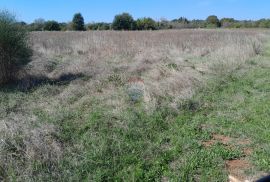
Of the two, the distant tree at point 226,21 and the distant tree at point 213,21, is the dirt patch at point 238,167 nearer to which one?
the distant tree at point 213,21

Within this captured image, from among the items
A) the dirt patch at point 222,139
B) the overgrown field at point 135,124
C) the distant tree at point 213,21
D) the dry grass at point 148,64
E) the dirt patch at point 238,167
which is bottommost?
the dirt patch at point 238,167

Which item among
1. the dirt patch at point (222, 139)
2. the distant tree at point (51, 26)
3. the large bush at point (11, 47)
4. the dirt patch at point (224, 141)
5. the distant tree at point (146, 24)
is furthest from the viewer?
the distant tree at point (146, 24)

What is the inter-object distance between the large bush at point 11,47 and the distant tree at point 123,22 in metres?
36.4

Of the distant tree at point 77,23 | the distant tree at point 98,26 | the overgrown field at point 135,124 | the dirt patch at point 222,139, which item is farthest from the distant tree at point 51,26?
the dirt patch at point 222,139

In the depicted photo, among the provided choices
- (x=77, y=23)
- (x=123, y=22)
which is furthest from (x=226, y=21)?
(x=77, y=23)

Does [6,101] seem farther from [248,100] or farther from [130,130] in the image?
[248,100]

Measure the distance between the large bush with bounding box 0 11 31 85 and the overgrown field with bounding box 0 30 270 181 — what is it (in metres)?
0.42

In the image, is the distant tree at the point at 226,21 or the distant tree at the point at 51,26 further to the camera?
the distant tree at the point at 226,21

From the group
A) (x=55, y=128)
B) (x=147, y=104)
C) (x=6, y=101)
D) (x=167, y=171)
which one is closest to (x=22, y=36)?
(x=6, y=101)

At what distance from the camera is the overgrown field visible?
5129mm

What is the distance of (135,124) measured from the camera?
6.92 m

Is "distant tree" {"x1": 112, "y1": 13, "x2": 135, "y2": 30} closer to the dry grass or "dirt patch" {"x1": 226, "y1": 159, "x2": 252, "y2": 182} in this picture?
the dry grass

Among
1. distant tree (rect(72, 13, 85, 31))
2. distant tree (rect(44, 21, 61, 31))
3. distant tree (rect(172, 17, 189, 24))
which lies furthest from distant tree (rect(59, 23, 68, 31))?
distant tree (rect(172, 17, 189, 24))

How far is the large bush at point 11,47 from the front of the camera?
444 inches
